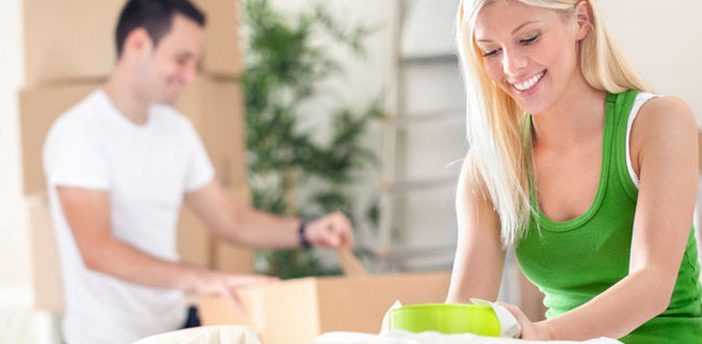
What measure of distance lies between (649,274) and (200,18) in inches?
69.8

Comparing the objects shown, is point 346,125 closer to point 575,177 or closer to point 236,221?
point 236,221

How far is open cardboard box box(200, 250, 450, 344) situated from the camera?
1.45 m

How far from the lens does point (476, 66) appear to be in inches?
41.1

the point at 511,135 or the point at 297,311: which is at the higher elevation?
the point at 511,135

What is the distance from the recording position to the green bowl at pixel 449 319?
773 millimetres

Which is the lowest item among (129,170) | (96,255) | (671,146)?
(96,255)

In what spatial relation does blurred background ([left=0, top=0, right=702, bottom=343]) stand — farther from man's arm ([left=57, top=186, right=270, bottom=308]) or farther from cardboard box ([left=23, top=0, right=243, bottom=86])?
man's arm ([left=57, top=186, right=270, bottom=308])

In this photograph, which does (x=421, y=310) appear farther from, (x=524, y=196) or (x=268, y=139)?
(x=268, y=139)

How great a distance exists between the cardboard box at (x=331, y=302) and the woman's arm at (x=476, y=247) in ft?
1.22

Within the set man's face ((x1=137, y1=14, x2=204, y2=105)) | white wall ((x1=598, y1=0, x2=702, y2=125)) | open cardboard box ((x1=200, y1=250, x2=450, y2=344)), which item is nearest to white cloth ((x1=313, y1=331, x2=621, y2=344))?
white wall ((x1=598, y1=0, x2=702, y2=125))

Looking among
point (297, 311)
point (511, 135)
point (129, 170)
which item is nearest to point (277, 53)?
point (129, 170)

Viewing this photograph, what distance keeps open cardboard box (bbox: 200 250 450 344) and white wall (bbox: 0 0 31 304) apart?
225 centimetres

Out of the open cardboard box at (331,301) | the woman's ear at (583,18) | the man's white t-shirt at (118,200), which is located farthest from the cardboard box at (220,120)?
the woman's ear at (583,18)

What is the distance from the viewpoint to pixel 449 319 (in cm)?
78
